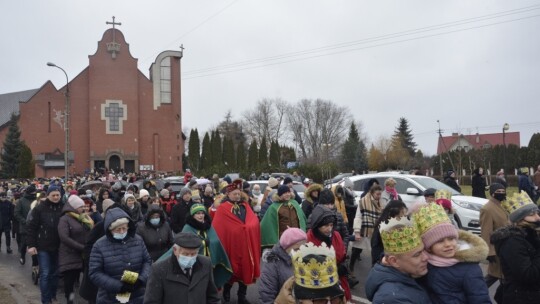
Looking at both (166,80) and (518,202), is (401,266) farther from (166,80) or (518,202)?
(166,80)

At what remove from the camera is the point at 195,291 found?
14.9ft

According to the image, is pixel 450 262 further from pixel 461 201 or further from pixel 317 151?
pixel 317 151

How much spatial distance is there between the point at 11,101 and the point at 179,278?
80.8 meters

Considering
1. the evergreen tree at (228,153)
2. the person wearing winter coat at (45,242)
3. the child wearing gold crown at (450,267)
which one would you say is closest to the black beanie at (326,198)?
the person wearing winter coat at (45,242)

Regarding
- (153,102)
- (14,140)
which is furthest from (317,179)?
(14,140)

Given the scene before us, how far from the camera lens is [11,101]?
246 feet

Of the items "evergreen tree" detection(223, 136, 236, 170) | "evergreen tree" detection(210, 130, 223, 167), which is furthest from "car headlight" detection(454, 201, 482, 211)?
"evergreen tree" detection(210, 130, 223, 167)

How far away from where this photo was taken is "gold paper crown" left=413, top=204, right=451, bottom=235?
3.12m

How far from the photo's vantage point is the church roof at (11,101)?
71.1 m

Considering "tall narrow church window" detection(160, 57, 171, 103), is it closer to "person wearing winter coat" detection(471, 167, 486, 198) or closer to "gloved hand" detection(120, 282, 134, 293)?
"person wearing winter coat" detection(471, 167, 486, 198)

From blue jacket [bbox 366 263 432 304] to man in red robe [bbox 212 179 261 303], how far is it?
4805 mm

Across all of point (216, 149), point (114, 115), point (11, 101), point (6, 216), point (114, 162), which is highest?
point (11, 101)

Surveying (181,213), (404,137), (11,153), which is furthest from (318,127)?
(181,213)

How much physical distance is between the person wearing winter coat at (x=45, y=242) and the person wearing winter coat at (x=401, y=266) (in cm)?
644
